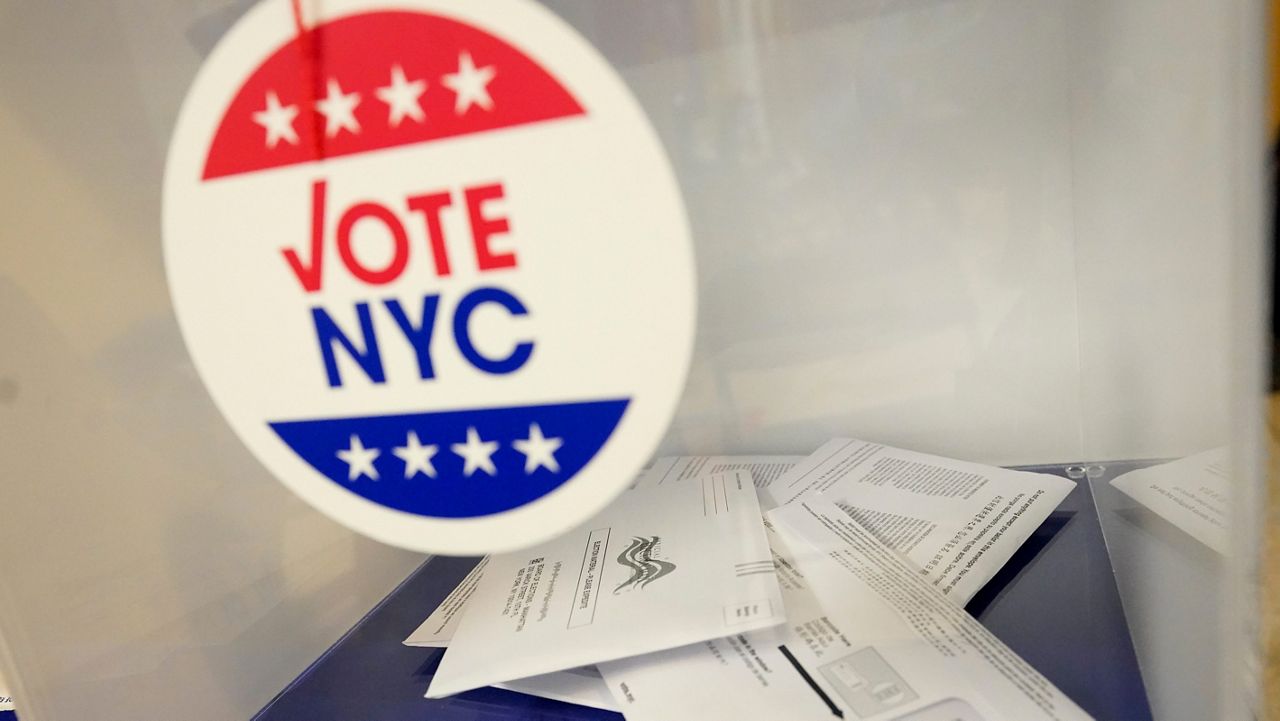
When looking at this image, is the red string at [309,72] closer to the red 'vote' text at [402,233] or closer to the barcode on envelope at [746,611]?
the red 'vote' text at [402,233]

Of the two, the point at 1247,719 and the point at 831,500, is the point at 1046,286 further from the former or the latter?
the point at 1247,719

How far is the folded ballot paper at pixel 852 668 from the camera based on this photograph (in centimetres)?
38

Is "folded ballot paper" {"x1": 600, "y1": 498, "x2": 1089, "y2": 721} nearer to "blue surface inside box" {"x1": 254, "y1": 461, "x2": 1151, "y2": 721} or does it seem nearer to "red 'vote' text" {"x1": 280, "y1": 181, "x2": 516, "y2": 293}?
"blue surface inside box" {"x1": 254, "y1": 461, "x2": 1151, "y2": 721}

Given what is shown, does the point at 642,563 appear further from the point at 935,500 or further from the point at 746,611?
the point at 935,500

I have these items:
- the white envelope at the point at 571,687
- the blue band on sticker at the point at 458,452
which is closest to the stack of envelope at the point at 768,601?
the white envelope at the point at 571,687

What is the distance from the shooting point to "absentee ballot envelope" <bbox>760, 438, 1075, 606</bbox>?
482 millimetres

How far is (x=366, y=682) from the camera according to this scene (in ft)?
1.58

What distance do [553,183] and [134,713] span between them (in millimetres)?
399

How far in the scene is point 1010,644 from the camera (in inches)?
16.6

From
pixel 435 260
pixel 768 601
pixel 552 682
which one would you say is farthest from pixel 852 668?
pixel 435 260

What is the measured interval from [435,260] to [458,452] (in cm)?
9

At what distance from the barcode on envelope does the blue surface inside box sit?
0.25 feet

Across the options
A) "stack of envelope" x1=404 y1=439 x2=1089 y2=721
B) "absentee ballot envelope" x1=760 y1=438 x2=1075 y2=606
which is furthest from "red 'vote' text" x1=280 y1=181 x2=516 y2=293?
"absentee ballot envelope" x1=760 y1=438 x2=1075 y2=606

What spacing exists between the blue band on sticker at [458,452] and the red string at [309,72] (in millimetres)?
122
